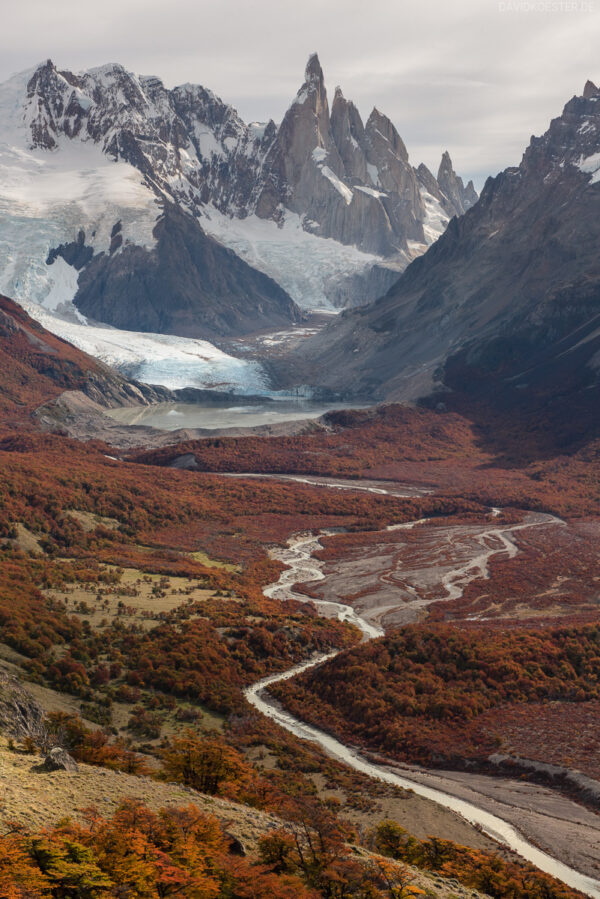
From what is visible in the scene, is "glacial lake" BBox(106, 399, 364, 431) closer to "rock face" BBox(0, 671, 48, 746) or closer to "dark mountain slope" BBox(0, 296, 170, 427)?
"dark mountain slope" BBox(0, 296, 170, 427)

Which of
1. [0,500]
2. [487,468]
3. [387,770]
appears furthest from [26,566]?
[487,468]

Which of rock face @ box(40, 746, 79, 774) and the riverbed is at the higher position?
rock face @ box(40, 746, 79, 774)

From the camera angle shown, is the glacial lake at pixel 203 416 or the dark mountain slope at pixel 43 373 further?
the dark mountain slope at pixel 43 373

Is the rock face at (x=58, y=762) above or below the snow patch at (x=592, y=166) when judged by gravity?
below

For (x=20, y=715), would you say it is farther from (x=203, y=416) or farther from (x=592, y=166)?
(x=592, y=166)

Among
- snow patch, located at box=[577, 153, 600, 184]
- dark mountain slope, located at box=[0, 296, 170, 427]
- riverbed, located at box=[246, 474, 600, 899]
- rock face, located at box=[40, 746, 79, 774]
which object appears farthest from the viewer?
snow patch, located at box=[577, 153, 600, 184]

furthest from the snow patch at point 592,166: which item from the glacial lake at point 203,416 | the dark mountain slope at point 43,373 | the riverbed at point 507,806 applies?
the riverbed at point 507,806

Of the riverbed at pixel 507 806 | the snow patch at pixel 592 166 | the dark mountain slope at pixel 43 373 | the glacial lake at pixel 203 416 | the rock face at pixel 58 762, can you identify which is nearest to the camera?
the rock face at pixel 58 762

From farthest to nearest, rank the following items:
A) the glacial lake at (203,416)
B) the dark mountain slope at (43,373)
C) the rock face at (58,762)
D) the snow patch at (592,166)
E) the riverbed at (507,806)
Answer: the snow patch at (592,166), the dark mountain slope at (43,373), the glacial lake at (203,416), the riverbed at (507,806), the rock face at (58,762)

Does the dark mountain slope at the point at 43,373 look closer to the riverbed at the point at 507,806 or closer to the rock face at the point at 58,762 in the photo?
the riverbed at the point at 507,806

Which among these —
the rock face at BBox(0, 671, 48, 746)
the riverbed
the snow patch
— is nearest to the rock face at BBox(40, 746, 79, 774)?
the rock face at BBox(0, 671, 48, 746)
